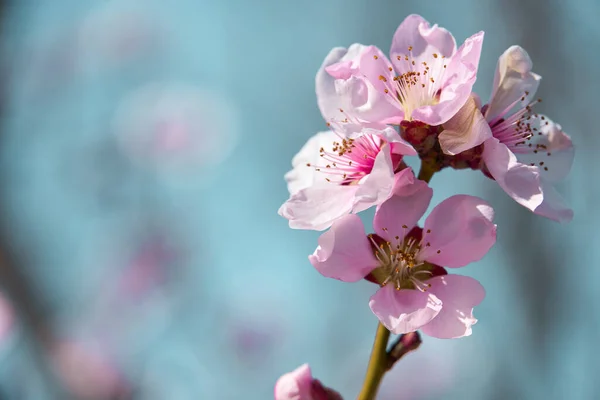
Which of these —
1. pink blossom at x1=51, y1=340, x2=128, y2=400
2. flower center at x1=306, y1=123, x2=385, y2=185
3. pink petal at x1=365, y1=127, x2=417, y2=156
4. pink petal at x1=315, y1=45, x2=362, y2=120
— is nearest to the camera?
pink petal at x1=365, y1=127, x2=417, y2=156

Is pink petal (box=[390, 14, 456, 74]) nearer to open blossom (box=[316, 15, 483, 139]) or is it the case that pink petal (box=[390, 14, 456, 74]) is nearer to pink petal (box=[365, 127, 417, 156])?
open blossom (box=[316, 15, 483, 139])

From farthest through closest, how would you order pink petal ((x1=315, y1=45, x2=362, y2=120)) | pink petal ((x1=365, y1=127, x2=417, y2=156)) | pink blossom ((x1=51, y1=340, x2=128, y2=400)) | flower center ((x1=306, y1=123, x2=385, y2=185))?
1. pink blossom ((x1=51, y1=340, x2=128, y2=400))
2. pink petal ((x1=315, y1=45, x2=362, y2=120))
3. flower center ((x1=306, y1=123, x2=385, y2=185))
4. pink petal ((x1=365, y1=127, x2=417, y2=156))

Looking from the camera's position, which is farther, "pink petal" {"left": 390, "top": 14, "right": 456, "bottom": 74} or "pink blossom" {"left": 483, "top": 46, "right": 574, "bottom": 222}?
"pink petal" {"left": 390, "top": 14, "right": 456, "bottom": 74}

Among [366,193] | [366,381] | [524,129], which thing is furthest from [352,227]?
[524,129]

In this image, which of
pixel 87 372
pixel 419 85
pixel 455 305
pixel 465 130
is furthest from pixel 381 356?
pixel 87 372

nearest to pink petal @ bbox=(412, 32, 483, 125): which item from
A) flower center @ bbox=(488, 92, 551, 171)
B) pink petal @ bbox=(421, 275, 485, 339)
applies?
flower center @ bbox=(488, 92, 551, 171)

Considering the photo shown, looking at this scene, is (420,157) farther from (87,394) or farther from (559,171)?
(87,394)

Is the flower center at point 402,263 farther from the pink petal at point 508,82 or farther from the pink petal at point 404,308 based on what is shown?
the pink petal at point 508,82

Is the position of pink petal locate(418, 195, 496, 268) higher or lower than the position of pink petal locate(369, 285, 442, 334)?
higher

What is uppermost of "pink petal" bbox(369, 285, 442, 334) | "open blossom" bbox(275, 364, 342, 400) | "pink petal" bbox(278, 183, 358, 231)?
"pink petal" bbox(278, 183, 358, 231)
